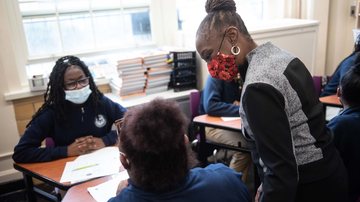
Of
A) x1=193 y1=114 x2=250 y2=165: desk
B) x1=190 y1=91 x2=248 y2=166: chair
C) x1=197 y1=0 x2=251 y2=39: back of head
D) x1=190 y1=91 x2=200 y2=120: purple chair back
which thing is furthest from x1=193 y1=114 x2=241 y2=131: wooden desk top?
x1=197 y1=0 x2=251 y2=39: back of head

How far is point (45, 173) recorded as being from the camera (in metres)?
1.80

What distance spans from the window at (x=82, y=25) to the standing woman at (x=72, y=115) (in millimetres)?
931

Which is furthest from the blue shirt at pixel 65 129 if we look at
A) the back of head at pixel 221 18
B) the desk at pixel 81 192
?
the back of head at pixel 221 18

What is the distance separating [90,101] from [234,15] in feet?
4.40

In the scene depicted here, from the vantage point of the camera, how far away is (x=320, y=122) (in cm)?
119

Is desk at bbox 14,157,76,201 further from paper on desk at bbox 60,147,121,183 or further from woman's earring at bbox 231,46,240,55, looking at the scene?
woman's earring at bbox 231,46,240,55

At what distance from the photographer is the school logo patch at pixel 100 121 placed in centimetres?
227

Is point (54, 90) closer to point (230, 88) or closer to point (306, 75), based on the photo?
point (230, 88)

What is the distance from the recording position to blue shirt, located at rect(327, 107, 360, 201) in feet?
5.19

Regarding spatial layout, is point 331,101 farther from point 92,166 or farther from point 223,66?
point 92,166

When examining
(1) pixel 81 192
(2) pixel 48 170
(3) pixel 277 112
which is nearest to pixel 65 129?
(2) pixel 48 170

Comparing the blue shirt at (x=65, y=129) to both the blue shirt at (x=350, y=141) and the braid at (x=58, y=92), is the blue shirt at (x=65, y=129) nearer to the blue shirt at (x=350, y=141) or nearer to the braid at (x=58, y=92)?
the braid at (x=58, y=92)

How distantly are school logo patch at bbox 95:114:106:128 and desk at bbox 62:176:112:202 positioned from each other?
66cm

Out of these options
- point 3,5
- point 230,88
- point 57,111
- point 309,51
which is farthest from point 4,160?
point 309,51
